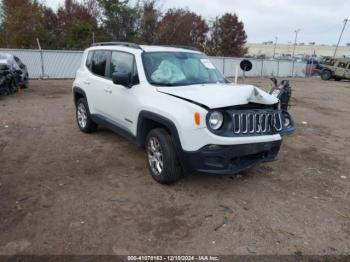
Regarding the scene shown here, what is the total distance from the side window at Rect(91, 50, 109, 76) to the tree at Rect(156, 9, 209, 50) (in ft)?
81.0

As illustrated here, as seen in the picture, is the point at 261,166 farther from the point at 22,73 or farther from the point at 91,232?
the point at 22,73

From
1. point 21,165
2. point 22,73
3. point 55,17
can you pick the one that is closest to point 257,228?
point 21,165

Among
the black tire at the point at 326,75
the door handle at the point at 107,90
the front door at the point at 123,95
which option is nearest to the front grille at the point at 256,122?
the front door at the point at 123,95

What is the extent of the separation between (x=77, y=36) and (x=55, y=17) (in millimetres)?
7707

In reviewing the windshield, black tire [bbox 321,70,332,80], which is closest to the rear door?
the windshield

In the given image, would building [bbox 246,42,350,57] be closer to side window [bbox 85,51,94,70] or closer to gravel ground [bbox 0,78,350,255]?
side window [bbox 85,51,94,70]

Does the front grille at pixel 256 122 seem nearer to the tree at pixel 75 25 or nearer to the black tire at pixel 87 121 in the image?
the black tire at pixel 87 121

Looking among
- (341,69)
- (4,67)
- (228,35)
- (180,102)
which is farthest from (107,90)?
(228,35)

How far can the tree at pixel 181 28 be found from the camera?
3125 centimetres

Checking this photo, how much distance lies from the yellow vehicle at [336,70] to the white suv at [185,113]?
88.4 ft

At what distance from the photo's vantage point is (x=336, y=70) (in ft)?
95.5

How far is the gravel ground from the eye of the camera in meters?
3.36

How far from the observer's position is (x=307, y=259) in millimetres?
3189

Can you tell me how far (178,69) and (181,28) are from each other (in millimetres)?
30665
